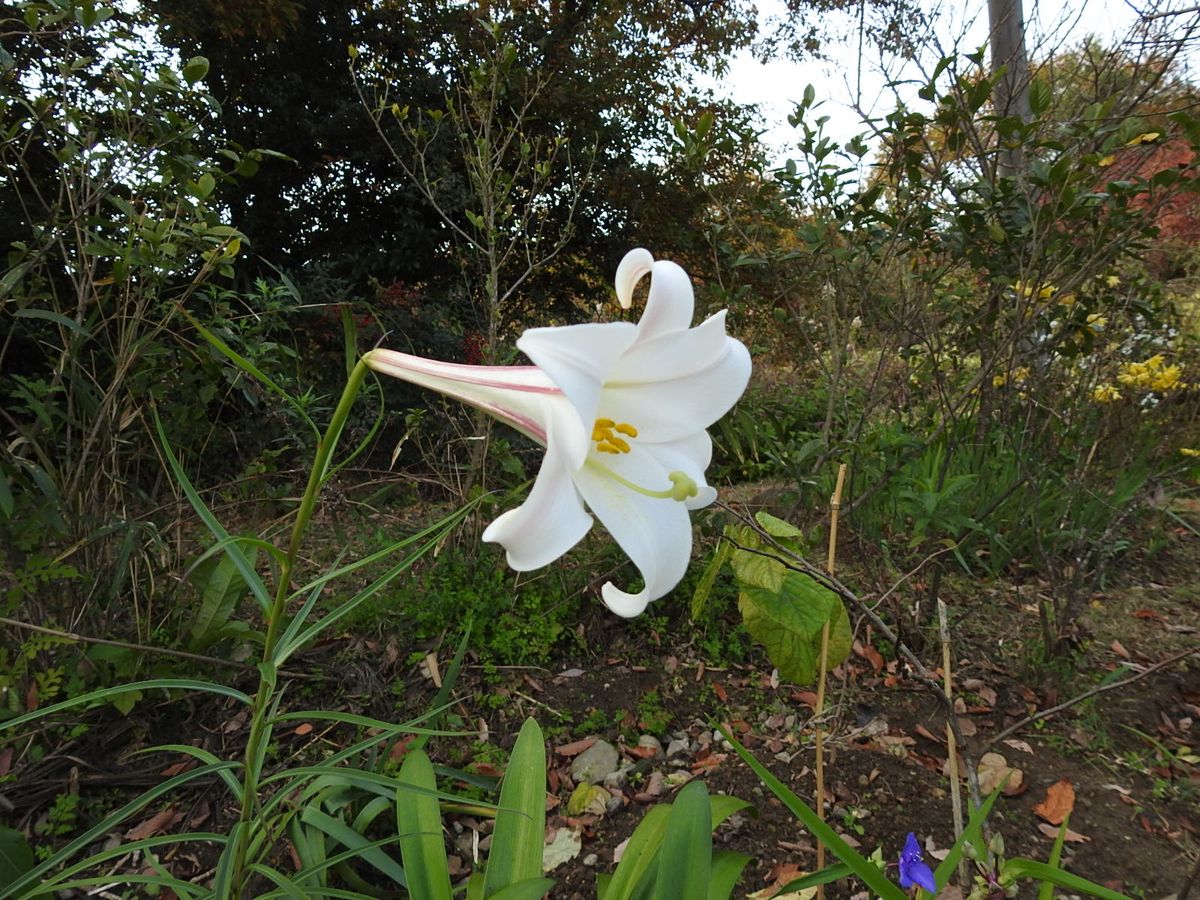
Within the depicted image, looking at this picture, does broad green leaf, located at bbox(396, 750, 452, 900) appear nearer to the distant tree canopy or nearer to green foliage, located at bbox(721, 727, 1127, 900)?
green foliage, located at bbox(721, 727, 1127, 900)

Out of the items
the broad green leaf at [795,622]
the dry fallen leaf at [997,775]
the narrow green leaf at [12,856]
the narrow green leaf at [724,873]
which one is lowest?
the dry fallen leaf at [997,775]

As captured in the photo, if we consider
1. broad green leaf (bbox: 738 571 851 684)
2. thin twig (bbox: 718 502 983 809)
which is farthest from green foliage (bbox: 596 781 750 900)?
thin twig (bbox: 718 502 983 809)

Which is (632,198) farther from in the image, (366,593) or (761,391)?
(366,593)

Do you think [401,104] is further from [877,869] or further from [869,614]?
[877,869]

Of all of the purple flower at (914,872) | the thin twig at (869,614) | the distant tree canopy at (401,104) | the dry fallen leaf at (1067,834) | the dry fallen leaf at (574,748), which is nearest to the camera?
the purple flower at (914,872)

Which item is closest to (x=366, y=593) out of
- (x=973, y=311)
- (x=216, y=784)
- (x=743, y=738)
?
(x=216, y=784)

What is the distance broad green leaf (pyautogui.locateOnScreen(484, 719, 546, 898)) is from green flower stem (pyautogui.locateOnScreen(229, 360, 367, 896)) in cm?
37

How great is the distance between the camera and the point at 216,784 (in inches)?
69.2

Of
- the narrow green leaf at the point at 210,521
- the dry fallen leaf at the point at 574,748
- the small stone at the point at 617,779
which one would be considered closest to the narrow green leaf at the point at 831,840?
the narrow green leaf at the point at 210,521

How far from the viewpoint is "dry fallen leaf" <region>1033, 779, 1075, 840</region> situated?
1.61m

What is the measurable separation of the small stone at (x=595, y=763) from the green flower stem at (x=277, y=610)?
0.92 metres

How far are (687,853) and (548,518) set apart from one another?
63cm

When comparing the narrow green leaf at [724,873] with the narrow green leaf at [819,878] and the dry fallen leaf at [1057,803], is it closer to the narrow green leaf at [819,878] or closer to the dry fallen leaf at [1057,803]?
the narrow green leaf at [819,878]

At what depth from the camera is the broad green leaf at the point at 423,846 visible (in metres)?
1.19
